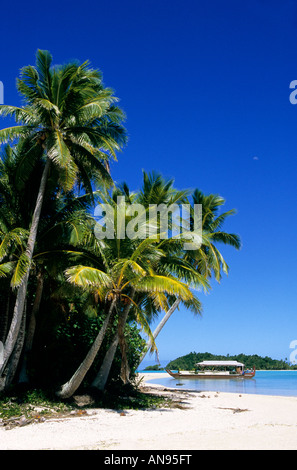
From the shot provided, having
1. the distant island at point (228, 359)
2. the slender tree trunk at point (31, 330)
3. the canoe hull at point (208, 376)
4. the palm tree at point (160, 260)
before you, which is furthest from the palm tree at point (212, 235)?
the distant island at point (228, 359)

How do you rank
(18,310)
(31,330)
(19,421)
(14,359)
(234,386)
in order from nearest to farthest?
(19,421) → (18,310) → (14,359) → (31,330) → (234,386)

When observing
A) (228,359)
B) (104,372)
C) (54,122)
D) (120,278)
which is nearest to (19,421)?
(120,278)

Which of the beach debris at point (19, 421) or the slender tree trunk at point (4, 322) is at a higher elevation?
the slender tree trunk at point (4, 322)

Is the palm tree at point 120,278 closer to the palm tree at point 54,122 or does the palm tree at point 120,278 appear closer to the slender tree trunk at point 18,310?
the slender tree trunk at point 18,310

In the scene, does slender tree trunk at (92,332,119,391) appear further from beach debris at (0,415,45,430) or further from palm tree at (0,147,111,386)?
beach debris at (0,415,45,430)

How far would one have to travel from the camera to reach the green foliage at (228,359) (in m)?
69.4

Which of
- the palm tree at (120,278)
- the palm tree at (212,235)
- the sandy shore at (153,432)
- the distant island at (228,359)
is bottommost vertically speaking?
the distant island at (228,359)

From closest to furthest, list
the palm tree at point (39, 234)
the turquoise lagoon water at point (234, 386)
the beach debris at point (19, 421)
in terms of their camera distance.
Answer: the beach debris at point (19, 421) < the palm tree at point (39, 234) < the turquoise lagoon water at point (234, 386)

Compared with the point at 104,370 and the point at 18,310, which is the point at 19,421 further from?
the point at 104,370

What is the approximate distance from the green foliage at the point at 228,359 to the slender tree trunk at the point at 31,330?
57111mm

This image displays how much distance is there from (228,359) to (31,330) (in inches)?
2565

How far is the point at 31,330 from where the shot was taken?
494 inches

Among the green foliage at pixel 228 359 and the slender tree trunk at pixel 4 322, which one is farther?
the green foliage at pixel 228 359
